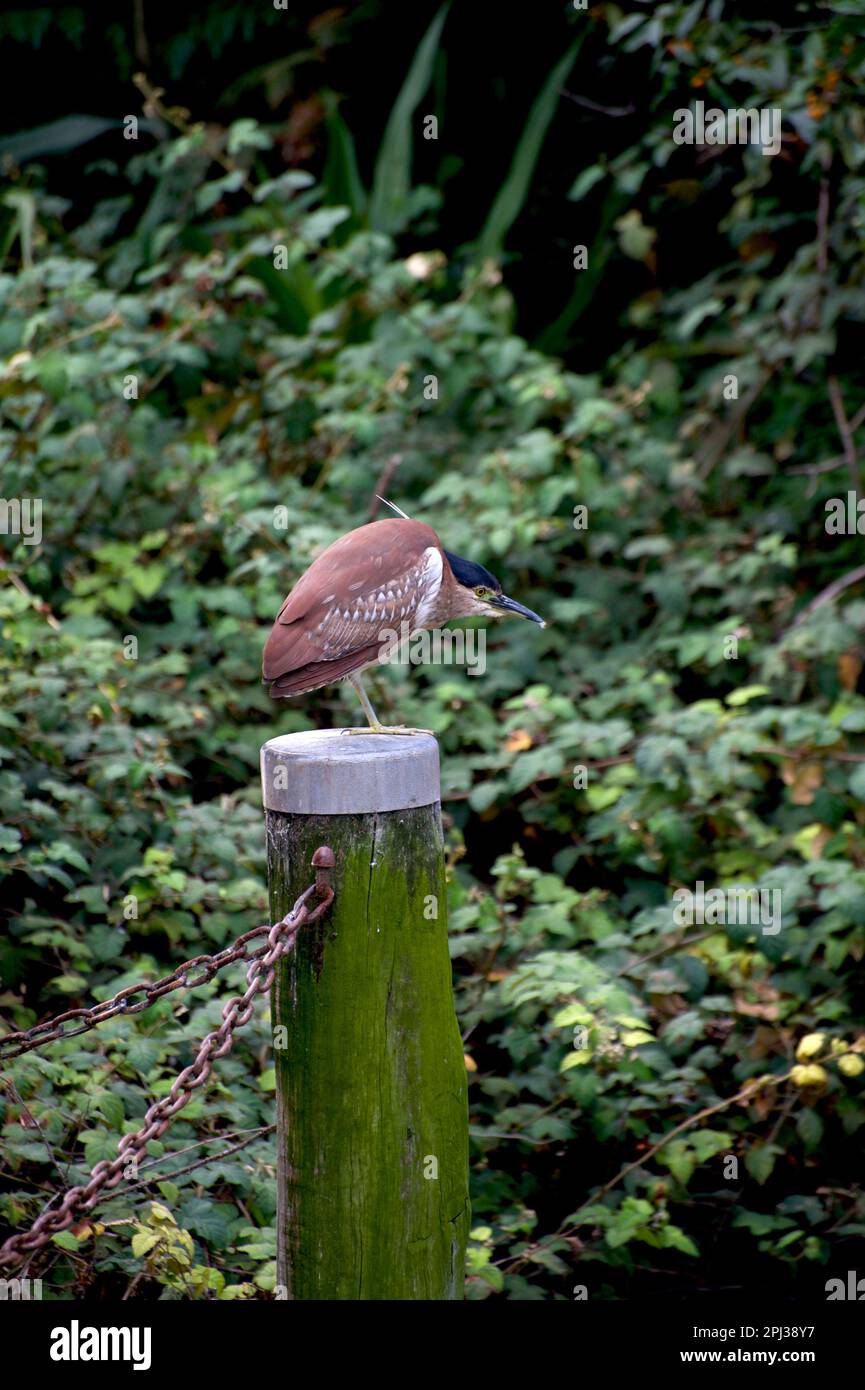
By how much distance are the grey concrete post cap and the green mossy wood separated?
2 cm

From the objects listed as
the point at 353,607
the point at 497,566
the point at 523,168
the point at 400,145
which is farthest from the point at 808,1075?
the point at 400,145

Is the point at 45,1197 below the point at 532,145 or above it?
below

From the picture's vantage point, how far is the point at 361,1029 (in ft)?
8.25

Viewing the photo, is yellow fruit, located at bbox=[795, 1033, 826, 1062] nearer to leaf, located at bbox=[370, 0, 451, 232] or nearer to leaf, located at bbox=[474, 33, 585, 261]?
leaf, located at bbox=[474, 33, 585, 261]

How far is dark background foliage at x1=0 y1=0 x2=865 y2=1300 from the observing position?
3.91m

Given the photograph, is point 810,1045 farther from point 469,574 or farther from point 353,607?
point 353,607

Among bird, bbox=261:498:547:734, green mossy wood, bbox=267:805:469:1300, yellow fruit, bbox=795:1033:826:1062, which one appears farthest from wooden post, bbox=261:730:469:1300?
yellow fruit, bbox=795:1033:826:1062

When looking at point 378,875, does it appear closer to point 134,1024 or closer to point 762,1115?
point 134,1024

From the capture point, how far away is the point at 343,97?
8.48m

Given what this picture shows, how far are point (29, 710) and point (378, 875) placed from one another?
228 centimetres

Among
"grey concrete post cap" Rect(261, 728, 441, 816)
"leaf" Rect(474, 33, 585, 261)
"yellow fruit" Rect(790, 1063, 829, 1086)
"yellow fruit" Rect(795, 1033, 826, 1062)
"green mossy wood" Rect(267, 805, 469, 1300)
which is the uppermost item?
"leaf" Rect(474, 33, 585, 261)

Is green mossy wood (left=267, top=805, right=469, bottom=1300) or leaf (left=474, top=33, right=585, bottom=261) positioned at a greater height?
leaf (left=474, top=33, right=585, bottom=261)

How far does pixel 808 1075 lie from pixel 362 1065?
1.80 m
